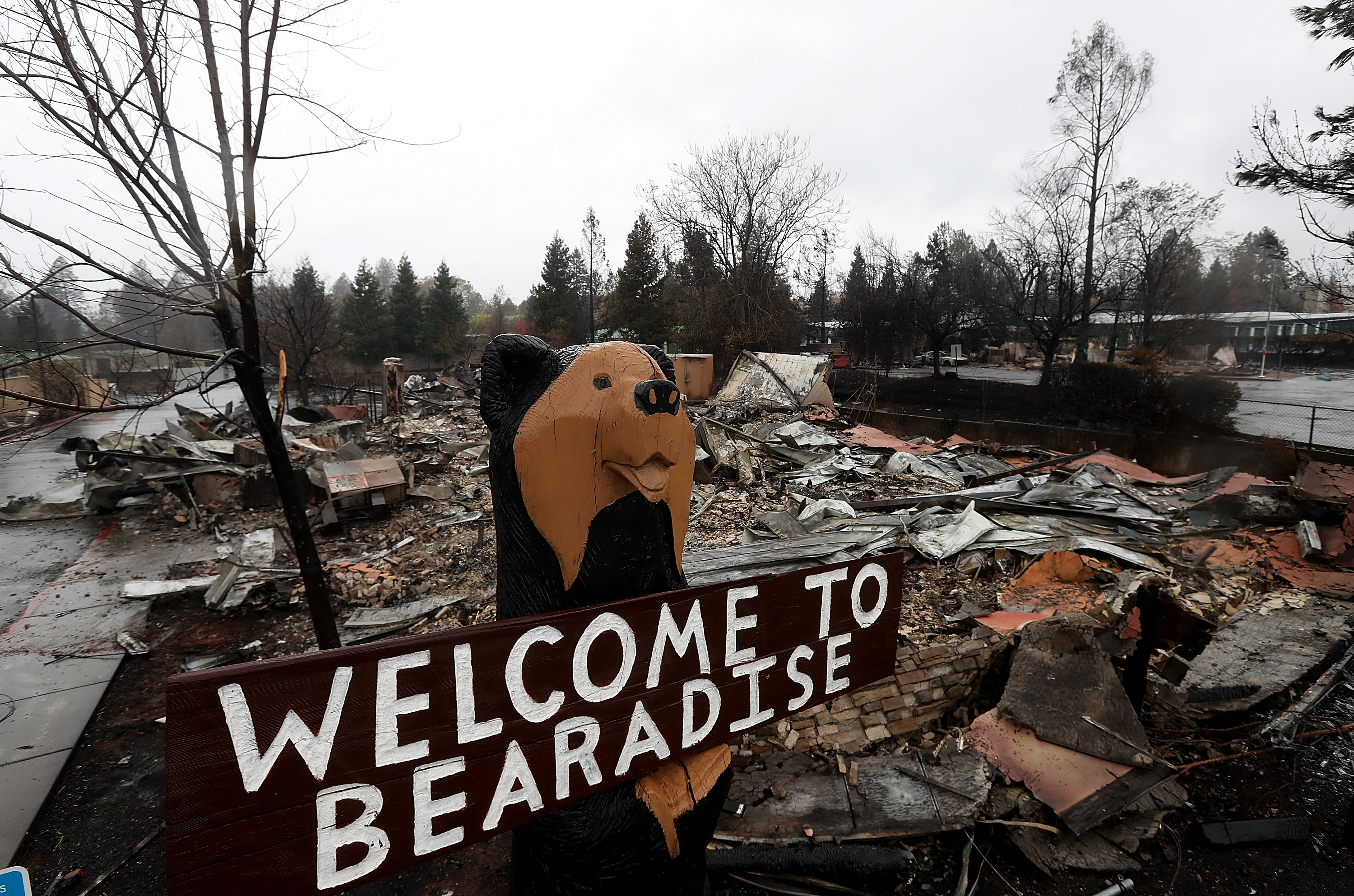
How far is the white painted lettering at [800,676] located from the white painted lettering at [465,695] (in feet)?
2.88

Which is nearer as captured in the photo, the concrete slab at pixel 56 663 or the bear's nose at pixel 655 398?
the bear's nose at pixel 655 398

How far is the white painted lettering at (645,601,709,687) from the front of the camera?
1499 millimetres

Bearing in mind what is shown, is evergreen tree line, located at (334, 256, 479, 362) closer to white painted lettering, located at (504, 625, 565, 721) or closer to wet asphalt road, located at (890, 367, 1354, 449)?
wet asphalt road, located at (890, 367, 1354, 449)

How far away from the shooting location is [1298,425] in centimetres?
1216

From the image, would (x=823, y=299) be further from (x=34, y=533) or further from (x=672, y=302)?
(x=34, y=533)

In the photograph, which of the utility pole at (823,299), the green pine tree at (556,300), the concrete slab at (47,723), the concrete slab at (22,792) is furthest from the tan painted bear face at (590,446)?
the green pine tree at (556,300)

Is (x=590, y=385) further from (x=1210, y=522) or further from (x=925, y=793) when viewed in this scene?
(x=1210, y=522)

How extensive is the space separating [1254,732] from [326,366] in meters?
29.3

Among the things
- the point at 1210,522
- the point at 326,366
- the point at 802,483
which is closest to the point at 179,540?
the point at 802,483

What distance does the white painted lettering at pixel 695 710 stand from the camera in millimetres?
1565

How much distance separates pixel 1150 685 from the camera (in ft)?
14.2

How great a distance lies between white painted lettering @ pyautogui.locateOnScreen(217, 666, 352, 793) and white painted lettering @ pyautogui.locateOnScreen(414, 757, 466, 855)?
0.19 meters

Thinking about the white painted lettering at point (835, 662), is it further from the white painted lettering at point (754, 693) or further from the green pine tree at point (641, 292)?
the green pine tree at point (641, 292)

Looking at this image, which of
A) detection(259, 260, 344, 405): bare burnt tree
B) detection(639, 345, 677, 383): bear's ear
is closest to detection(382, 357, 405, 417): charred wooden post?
detection(259, 260, 344, 405): bare burnt tree
